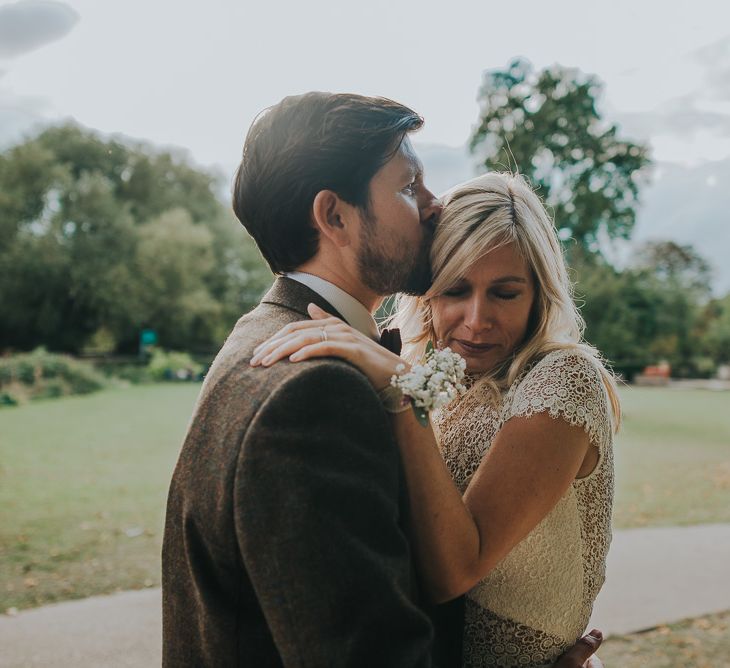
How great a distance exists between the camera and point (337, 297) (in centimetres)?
183

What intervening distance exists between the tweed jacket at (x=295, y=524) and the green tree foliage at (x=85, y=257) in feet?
129

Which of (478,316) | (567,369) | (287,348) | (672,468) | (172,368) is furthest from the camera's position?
(172,368)

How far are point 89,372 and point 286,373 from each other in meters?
29.9

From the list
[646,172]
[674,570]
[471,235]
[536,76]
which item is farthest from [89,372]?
[471,235]

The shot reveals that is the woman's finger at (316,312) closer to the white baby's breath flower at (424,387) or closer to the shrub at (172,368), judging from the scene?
the white baby's breath flower at (424,387)

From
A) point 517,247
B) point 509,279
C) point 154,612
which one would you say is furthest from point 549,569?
point 154,612

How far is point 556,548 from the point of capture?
2105 millimetres

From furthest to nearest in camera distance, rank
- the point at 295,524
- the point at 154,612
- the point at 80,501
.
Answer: the point at 80,501 < the point at 154,612 < the point at 295,524

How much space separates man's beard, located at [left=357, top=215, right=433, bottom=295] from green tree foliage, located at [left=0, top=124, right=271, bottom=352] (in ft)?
127

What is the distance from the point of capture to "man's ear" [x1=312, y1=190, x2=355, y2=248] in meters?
1.77

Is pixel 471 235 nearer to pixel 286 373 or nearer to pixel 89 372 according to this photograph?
pixel 286 373

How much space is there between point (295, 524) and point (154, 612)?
4435mm

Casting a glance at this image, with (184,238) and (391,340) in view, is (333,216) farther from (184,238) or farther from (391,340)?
(184,238)

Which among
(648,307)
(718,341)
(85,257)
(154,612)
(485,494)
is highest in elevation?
(485,494)
